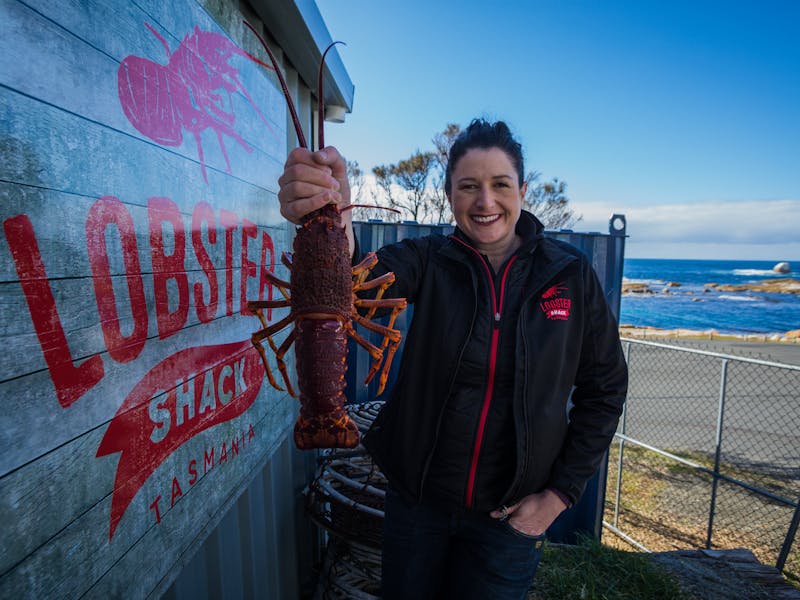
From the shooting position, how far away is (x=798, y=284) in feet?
198

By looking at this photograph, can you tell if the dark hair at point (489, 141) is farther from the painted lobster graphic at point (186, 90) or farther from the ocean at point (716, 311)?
the ocean at point (716, 311)

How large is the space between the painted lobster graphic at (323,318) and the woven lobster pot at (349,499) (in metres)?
1.25

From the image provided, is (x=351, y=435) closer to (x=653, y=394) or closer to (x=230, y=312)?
(x=230, y=312)

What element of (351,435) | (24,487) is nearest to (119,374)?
(24,487)

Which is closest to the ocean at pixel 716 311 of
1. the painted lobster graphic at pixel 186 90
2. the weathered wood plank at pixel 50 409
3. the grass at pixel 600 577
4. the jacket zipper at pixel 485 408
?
the grass at pixel 600 577

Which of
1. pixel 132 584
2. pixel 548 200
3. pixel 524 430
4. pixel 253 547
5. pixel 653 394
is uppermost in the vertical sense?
pixel 548 200

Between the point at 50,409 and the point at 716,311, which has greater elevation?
the point at 50,409

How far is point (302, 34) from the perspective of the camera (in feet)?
9.96

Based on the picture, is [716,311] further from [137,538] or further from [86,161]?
[86,161]

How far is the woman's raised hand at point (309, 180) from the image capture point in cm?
169

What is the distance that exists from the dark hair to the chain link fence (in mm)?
4306

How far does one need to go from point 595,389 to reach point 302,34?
10.6ft

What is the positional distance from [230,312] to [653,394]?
13774 mm

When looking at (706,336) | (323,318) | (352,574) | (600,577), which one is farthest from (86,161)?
(706,336)
